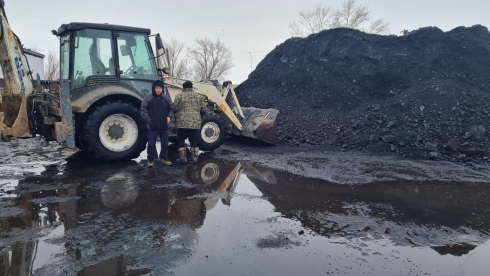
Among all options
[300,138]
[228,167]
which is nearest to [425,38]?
[300,138]

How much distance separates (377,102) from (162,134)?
642 cm

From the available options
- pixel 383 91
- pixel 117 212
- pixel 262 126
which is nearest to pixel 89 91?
pixel 117 212

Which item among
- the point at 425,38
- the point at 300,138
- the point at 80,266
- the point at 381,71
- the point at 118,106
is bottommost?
the point at 80,266

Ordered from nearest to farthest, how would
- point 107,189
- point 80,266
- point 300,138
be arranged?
point 80,266
point 107,189
point 300,138

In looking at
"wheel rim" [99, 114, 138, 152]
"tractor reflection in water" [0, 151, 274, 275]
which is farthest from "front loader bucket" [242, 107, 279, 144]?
"wheel rim" [99, 114, 138, 152]

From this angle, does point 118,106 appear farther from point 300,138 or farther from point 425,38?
point 425,38

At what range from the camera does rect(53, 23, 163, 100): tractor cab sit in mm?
6949

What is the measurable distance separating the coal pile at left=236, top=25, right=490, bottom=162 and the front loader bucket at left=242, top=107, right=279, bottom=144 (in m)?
0.66

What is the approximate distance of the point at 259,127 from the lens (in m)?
9.08

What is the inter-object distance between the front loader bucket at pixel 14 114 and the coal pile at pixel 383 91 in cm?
589

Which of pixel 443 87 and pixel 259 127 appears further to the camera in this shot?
pixel 443 87

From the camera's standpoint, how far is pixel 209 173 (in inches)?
259

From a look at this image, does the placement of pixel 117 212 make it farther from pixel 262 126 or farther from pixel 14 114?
pixel 262 126

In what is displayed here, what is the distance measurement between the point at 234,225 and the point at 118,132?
3889mm
